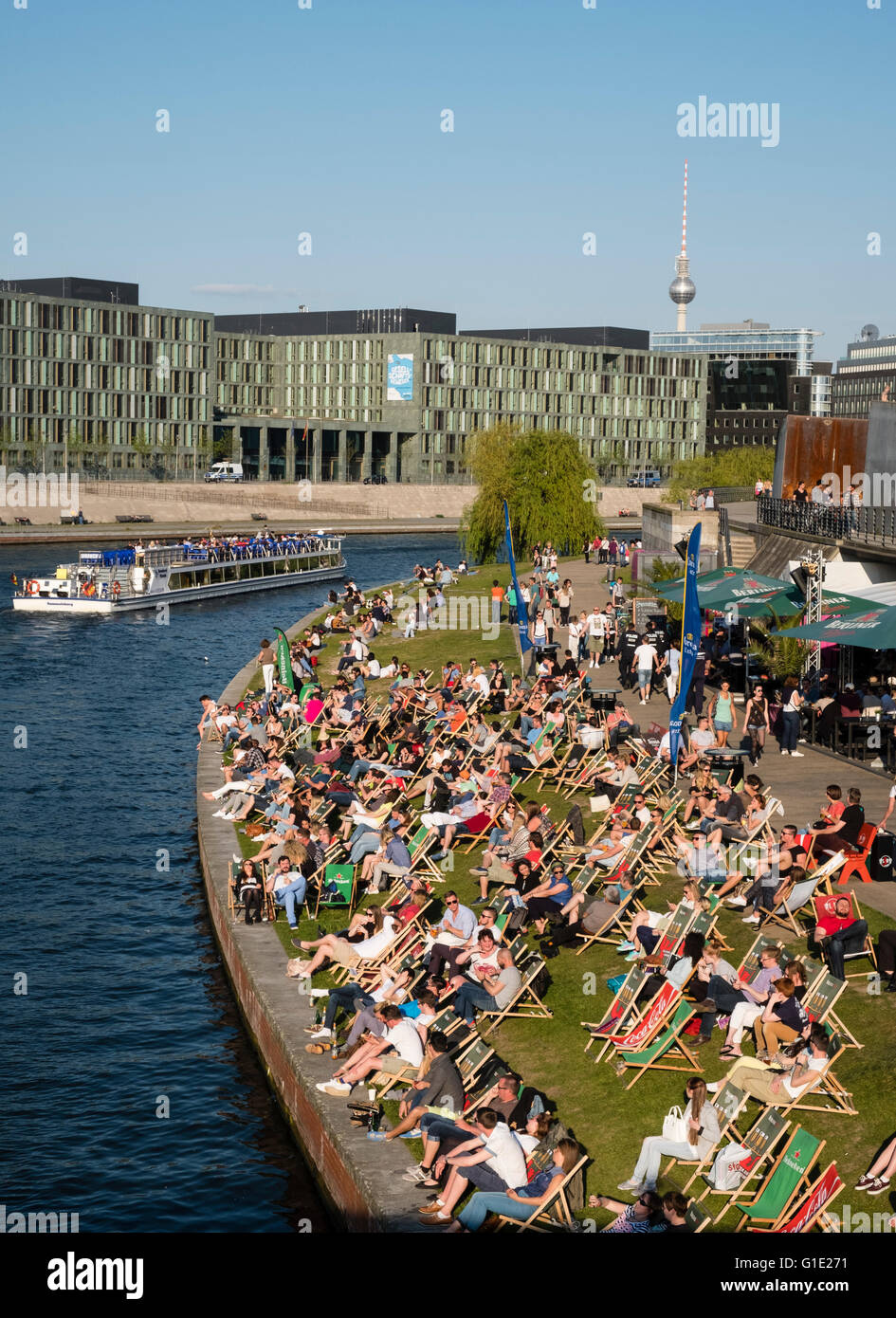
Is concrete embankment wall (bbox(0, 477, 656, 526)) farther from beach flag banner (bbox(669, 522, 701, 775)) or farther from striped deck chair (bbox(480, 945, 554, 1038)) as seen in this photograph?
striped deck chair (bbox(480, 945, 554, 1038))

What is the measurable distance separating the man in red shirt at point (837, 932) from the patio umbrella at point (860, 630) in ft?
18.1

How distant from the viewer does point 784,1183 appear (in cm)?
1012

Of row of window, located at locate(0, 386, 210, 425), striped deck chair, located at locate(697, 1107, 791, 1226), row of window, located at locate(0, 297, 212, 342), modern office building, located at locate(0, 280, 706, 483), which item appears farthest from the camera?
modern office building, located at locate(0, 280, 706, 483)

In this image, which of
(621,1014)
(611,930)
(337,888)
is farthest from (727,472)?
(621,1014)

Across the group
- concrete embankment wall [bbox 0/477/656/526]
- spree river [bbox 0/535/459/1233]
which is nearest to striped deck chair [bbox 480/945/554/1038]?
spree river [bbox 0/535/459/1233]

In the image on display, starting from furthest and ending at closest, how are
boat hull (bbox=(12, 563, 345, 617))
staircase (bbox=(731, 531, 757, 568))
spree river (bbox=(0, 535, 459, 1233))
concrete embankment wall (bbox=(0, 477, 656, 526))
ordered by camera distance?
concrete embankment wall (bbox=(0, 477, 656, 526))
boat hull (bbox=(12, 563, 345, 617))
staircase (bbox=(731, 531, 757, 568))
spree river (bbox=(0, 535, 459, 1233))

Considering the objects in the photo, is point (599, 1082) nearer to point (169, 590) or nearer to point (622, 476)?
point (169, 590)

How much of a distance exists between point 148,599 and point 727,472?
178 feet

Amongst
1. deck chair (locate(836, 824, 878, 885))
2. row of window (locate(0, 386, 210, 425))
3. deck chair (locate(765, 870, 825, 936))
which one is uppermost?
row of window (locate(0, 386, 210, 425))

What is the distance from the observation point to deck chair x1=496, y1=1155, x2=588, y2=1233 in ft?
33.7

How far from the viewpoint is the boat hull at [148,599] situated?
60156mm

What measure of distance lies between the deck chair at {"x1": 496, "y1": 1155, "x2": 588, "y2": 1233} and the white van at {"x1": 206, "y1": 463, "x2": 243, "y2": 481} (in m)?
130

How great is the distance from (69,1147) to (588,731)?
35.7 ft

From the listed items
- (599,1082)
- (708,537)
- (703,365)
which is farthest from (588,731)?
(703,365)
